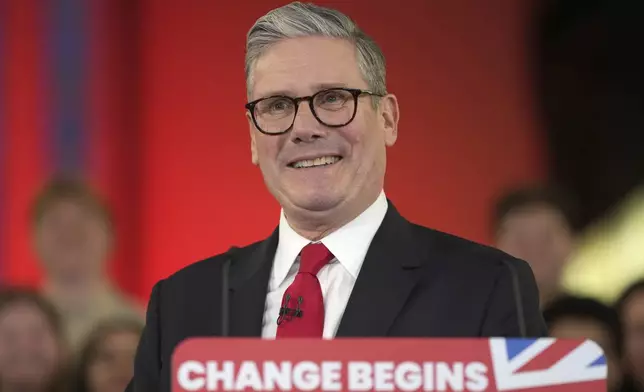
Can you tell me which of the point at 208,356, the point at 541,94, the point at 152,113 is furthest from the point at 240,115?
the point at 208,356

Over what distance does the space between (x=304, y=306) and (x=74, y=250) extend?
6.26ft

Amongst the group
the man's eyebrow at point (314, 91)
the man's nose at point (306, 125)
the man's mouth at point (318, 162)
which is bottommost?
the man's mouth at point (318, 162)

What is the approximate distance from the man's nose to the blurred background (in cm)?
203

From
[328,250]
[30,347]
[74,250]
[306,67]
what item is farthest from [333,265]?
[74,250]

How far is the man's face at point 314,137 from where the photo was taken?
1.37 meters

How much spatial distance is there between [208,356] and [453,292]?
0.34 m

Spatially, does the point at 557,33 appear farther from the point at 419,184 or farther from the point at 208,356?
the point at 208,356

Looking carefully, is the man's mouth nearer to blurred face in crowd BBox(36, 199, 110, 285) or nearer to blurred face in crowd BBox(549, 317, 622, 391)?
blurred face in crowd BBox(549, 317, 622, 391)

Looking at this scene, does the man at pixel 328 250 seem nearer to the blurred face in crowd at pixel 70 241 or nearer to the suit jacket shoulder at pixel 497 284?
the suit jacket shoulder at pixel 497 284

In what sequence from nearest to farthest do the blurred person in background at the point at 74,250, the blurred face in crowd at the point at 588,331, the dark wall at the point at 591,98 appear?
1. the blurred face in crowd at the point at 588,331
2. the blurred person in background at the point at 74,250
3. the dark wall at the point at 591,98

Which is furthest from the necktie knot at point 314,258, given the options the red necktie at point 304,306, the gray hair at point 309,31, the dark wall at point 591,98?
the dark wall at point 591,98

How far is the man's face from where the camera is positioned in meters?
1.37

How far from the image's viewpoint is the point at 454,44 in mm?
3785

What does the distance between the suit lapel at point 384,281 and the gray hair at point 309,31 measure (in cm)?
19
